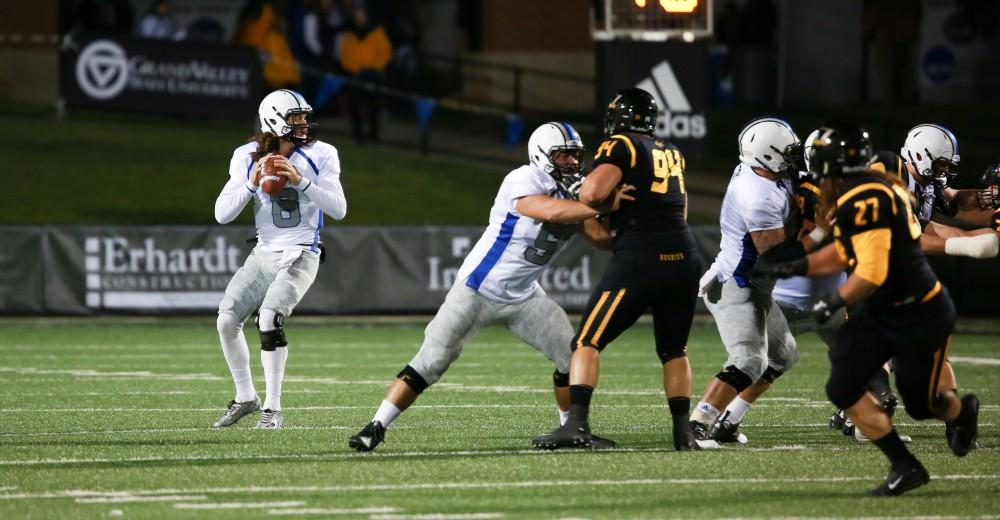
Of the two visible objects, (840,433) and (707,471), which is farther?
(840,433)

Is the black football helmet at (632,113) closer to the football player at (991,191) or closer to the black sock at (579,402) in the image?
the black sock at (579,402)

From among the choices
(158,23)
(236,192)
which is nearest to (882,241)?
(236,192)

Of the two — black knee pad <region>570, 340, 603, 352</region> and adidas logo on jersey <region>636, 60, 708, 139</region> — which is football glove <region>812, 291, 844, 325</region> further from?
adidas logo on jersey <region>636, 60, 708, 139</region>

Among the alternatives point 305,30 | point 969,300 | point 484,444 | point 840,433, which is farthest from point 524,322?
point 305,30

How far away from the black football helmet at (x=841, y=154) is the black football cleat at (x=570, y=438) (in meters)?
1.90

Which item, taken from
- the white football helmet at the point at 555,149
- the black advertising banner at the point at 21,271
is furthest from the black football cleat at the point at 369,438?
the black advertising banner at the point at 21,271

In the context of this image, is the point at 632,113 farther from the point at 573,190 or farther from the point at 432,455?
the point at 432,455

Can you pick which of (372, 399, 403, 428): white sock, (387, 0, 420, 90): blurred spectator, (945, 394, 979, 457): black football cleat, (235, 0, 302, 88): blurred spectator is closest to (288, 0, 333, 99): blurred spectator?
(235, 0, 302, 88): blurred spectator

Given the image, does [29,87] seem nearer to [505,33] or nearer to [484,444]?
[505,33]

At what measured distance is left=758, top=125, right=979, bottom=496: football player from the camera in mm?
7488

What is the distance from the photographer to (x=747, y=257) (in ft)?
30.6

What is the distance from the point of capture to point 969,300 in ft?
65.1

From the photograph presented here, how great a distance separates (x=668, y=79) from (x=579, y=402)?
7446 millimetres

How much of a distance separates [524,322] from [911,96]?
20.5m
